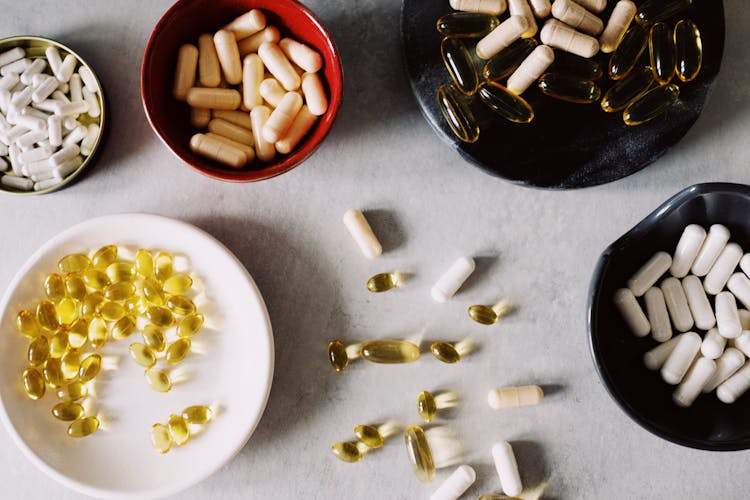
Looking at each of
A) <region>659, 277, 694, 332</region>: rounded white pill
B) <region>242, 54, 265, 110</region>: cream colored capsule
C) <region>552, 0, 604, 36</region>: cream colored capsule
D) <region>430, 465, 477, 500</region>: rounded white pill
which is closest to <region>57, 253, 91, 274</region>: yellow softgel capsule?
<region>242, 54, 265, 110</region>: cream colored capsule

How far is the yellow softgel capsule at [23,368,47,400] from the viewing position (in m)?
0.95

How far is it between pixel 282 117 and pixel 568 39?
0.40 metres

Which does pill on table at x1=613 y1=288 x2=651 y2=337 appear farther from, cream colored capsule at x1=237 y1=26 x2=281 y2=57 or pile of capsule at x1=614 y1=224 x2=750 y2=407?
cream colored capsule at x1=237 y1=26 x2=281 y2=57

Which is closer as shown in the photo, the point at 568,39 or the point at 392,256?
the point at 568,39

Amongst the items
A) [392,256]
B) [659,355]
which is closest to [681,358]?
[659,355]

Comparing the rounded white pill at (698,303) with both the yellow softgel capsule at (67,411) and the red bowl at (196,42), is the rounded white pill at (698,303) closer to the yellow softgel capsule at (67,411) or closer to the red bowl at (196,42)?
the red bowl at (196,42)

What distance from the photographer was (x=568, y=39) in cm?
91

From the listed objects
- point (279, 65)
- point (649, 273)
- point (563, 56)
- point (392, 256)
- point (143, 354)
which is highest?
point (563, 56)

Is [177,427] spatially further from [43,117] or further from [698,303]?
[698,303]

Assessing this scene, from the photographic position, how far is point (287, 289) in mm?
1017

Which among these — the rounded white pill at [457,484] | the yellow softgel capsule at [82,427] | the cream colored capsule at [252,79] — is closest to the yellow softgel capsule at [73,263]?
the yellow softgel capsule at [82,427]

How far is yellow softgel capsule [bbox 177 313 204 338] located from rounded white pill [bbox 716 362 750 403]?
76cm

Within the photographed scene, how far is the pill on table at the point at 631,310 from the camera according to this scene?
97 cm

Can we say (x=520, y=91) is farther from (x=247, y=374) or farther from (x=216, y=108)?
(x=247, y=374)
